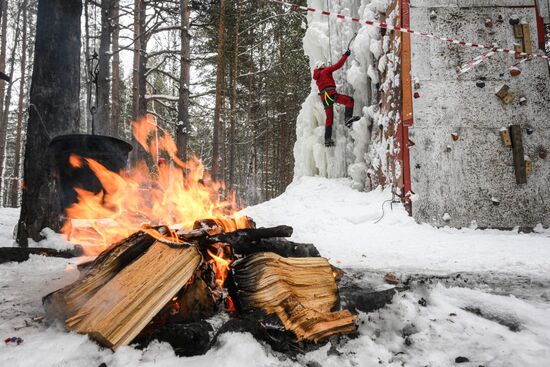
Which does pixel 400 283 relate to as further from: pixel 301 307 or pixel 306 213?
pixel 306 213

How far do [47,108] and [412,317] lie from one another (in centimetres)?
464

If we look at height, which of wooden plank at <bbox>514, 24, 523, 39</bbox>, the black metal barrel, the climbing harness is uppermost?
wooden plank at <bbox>514, 24, 523, 39</bbox>

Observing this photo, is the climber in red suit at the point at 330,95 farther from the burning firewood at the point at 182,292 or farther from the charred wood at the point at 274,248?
the burning firewood at the point at 182,292

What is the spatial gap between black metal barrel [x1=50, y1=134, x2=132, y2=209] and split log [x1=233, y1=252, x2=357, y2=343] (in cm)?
245

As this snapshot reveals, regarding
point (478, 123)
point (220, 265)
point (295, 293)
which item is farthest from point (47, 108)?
point (478, 123)

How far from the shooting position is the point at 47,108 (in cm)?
411

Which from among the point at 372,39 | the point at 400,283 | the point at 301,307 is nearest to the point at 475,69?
the point at 372,39

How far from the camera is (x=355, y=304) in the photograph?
219 cm

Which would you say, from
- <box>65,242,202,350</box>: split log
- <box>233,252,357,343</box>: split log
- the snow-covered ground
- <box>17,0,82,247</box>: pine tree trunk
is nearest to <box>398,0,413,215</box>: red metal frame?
the snow-covered ground

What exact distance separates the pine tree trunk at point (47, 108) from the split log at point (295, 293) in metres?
3.24

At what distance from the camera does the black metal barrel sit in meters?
3.60

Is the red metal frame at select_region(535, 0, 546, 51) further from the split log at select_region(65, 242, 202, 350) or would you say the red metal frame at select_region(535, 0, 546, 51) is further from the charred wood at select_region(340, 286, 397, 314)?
the split log at select_region(65, 242, 202, 350)

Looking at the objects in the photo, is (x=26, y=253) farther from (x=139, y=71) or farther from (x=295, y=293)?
(x=139, y=71)

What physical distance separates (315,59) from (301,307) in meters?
8.94
